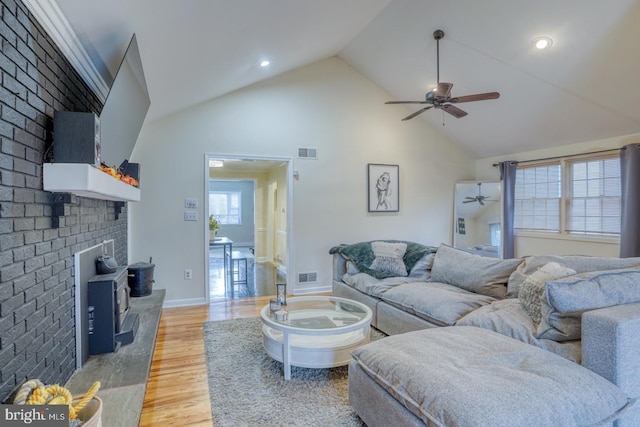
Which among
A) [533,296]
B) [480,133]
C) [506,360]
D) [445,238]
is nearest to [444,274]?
[533,296]

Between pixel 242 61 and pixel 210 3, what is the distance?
4.46ft

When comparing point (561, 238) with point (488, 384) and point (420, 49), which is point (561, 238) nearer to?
point (420, 49)

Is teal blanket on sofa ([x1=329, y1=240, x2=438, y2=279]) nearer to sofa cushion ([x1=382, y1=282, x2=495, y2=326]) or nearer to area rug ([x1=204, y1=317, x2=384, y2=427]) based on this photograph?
sofa cushion ([x1=382, y1=282, x2=495, y2=326])

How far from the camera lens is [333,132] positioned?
17.5 feet

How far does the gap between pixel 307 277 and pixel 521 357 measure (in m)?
3.65

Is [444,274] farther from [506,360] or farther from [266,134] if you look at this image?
[266,134]

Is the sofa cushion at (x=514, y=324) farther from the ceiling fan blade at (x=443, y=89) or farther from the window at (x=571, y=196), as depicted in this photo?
the window at (x=571, y=196)

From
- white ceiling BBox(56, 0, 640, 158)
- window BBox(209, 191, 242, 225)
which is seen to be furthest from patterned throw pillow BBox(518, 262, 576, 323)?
window BBox(209, 191, 242, 225)

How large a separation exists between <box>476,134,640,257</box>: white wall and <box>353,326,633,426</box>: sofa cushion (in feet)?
12.1

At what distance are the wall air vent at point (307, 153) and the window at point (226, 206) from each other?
6.70 m

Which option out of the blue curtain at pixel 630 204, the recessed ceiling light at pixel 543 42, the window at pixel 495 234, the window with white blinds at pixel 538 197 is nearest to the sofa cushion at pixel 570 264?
the blue curtain at pixel 630 204

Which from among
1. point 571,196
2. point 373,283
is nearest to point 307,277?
point 373,283

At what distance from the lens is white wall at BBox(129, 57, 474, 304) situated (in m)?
4.47

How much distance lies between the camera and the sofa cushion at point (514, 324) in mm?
1924
